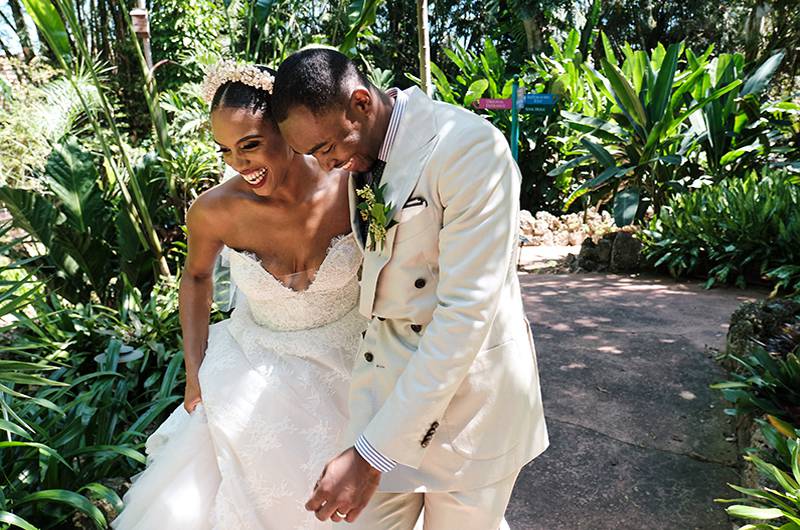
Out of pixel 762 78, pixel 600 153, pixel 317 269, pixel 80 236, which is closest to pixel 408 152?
pixel 317 269

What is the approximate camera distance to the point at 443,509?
1618 millimetres

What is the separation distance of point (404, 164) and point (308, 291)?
882 millimetres

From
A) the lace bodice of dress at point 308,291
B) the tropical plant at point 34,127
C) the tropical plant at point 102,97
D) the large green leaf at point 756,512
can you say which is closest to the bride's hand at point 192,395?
the lace bodice of dress at point 308,291

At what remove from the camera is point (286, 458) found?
79.7 inches

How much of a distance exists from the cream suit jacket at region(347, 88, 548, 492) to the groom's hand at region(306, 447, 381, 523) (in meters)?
0.06

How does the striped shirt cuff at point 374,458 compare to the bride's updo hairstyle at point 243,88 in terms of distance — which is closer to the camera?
the striped shirt cuff at point 374,458

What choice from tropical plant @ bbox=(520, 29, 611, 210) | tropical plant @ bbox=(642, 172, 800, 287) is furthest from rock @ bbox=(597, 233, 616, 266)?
tropical plant @ bbox=(520, 29, 611, 210)

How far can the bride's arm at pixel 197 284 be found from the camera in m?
2.28

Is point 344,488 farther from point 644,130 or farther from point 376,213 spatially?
point 644,130

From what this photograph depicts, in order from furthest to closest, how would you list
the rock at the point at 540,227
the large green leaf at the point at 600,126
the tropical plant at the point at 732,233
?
the rock at the point at 540,227 → the large green leaf at the point at 600,126 → the tropical plant at the point at 732,233

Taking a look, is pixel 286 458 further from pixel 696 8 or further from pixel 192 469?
pixel 696 8

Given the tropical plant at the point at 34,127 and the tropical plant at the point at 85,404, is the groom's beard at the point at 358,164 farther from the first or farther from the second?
the tropical plant at the point at 34,127

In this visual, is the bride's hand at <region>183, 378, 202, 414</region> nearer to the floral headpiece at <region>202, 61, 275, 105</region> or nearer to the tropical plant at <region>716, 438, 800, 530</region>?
the floral headpiece at <region>202, 61, 275, 105</region>

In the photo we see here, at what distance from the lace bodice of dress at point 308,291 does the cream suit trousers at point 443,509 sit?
783 mm
